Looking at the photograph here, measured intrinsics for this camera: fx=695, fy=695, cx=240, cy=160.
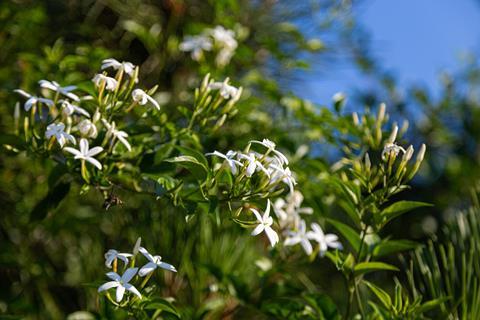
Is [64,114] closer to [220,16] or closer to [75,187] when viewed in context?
[75,187]

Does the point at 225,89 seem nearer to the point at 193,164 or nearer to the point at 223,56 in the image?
the point at 193,164

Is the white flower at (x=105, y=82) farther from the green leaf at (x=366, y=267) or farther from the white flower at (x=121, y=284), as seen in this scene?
the green leaf at (x=366, y=267)

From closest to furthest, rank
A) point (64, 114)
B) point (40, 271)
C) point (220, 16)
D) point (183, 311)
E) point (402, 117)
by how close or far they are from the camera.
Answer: point (64, 114), point (183, 311), point (40, 271), point (220, 16), point (402, 117)

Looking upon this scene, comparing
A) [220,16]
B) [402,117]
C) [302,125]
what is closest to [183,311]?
[302,125]

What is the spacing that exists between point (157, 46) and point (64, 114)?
0.49 metres

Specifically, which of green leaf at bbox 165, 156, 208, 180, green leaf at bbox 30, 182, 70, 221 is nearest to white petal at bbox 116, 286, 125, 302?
green leaf at bbox 165, 156, 208, 180

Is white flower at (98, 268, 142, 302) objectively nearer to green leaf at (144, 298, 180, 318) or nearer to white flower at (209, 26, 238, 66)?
green leaf at (144, 298, 180, 318)

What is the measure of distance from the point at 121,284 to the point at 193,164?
13cm

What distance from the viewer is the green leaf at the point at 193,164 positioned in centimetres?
65

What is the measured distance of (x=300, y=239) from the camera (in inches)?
34.6

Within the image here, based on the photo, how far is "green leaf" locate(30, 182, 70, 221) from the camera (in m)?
0.83

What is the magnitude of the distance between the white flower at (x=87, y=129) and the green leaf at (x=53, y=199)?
0.38ft

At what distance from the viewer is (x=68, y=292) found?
3.58 feet

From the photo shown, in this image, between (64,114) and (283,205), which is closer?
(64,114)
